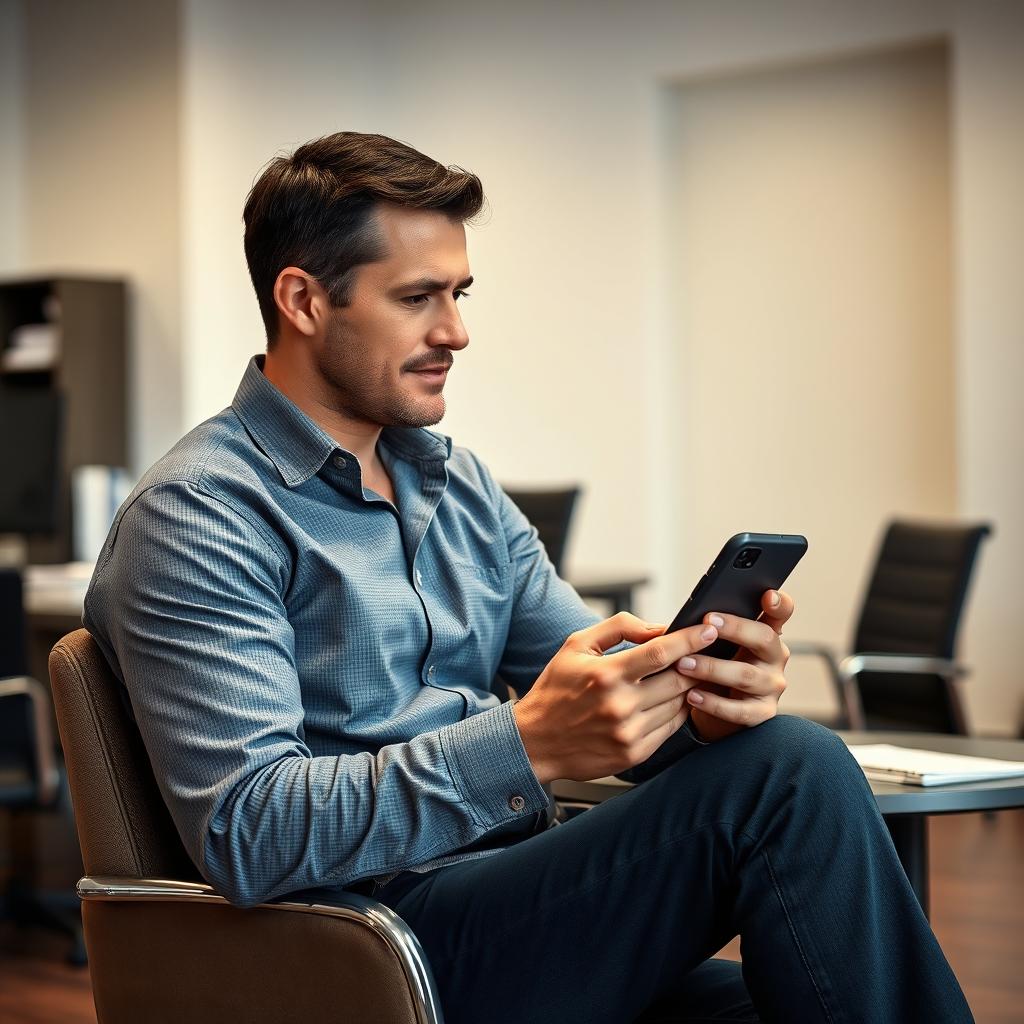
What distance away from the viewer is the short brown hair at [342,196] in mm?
1468

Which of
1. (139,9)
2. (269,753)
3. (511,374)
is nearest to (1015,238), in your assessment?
(511,374)

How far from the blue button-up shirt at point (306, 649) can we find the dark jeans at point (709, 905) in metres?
0.08

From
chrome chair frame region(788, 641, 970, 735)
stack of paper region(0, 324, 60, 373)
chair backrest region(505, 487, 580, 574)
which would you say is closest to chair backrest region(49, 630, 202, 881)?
chrome chair frame region(788, 641, 970, 735)

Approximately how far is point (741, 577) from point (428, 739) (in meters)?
0.30

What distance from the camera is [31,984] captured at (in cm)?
291

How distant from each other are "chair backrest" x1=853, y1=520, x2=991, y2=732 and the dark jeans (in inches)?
90.1

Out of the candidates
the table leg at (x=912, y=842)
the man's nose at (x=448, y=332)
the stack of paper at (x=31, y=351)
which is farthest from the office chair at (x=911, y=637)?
the stack of paper at (x=31, y=351)

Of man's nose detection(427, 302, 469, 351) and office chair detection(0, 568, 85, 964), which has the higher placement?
man's nose detection(427, 302, 469, 351)

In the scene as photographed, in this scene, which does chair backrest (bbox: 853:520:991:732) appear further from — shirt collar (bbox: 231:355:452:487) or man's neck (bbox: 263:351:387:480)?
shirt collar (bbox: 231:355:452:487)

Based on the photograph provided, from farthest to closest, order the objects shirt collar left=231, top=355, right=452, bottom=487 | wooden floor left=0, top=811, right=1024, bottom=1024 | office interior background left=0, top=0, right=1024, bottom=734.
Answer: office interior background left=0, top=0, right=1024, bottom=734, wooden floor left=0, top=811, right=1024, bottom=1024, shirt collar left=231, top=355, right=452, bottom=487

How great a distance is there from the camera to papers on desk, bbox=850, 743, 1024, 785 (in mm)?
1515

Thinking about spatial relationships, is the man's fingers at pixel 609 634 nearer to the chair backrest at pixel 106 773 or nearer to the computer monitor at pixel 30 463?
the chair backrest at pixel 106 773

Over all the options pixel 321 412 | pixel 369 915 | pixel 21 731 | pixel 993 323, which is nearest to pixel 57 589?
pixel 21 731

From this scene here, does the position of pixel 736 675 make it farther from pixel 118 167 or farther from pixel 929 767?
pixel 118 167
